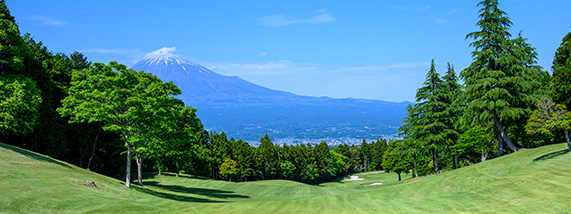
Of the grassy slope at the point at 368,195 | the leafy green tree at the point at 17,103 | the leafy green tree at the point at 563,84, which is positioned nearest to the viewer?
the grassy slope at the point at 368,195

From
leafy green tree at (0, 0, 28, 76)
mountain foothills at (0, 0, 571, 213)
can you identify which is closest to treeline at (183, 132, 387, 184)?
mountain foothills at (0, 0, 571, 213)

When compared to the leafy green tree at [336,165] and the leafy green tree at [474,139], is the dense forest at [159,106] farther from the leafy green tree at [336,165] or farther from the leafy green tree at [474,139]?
the leafy green tree at [336,165]

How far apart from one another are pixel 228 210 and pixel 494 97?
2848 centimetres

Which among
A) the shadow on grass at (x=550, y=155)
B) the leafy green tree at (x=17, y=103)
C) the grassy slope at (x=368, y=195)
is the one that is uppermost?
the leafy green tree at (x=17, y=103)

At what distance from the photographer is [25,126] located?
3158 cm

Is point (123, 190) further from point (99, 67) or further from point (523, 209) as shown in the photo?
point (523, 209)

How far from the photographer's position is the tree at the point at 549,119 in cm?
2497

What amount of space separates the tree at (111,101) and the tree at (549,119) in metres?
29.9

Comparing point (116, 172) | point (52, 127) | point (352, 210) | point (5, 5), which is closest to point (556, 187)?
point (352, 210)

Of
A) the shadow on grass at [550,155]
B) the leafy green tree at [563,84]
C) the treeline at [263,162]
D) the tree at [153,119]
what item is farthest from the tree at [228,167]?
the shadow on grass at [550,155]

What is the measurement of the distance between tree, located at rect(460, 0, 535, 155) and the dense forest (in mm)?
102

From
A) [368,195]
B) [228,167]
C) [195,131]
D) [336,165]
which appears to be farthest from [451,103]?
[336,165]

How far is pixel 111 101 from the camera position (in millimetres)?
29031

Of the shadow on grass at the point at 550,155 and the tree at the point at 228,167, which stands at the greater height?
the shadow on grass at the point at 550,155
